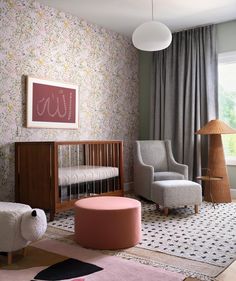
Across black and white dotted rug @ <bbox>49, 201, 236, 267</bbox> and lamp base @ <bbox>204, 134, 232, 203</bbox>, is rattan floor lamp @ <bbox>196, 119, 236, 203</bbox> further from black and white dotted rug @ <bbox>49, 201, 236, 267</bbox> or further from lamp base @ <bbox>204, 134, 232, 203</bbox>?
black and white dotted rug @ <bbox>49, 201, 236, 267</bbox>

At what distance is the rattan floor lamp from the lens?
13.9 ft

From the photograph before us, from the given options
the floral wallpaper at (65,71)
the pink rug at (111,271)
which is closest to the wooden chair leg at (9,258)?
the pink rug at (111,271)

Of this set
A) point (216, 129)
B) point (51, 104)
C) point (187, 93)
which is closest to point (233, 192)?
point (216, 129)

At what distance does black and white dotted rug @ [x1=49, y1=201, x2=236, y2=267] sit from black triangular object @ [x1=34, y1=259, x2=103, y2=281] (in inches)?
21.5

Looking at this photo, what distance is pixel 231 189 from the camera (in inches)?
183

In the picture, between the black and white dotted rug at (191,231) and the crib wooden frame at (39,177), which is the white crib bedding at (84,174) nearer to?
the crib wooden frame at (39,177)

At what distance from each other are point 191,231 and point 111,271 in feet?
3.64

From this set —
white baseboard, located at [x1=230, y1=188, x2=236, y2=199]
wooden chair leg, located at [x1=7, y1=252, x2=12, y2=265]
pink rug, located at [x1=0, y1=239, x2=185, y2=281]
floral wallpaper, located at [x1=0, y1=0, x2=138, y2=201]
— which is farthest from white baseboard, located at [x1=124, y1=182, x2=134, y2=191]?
wooden chair leg, located at [x1=7, y1=252, x2=12, y2=265]

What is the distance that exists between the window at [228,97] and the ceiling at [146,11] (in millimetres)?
600

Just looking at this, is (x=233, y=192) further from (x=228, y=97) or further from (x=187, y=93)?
(x=187, y=93)

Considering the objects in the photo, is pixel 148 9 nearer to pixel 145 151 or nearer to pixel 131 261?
pixel 145 151

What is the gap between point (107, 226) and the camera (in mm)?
2441

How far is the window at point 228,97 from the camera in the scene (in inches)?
186

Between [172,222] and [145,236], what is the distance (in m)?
0.55
